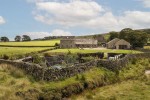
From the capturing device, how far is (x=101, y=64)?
41094 mm

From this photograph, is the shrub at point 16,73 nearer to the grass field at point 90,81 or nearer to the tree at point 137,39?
the grass field at point 90,81

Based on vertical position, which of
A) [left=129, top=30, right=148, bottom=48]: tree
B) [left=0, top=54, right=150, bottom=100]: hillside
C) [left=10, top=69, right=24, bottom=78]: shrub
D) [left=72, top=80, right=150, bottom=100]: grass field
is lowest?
[left=72, top=80, right=150, bottom=100]: grass field

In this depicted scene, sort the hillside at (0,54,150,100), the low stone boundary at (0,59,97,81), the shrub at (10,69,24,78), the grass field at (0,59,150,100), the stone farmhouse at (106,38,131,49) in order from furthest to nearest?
the stone farmhouse at (106,38,131,49) < the shrub at (10,69,24,78) < the low stone boundary at (0,59,97,81) < the grass field at (0,59,150,100) < the hillside at (0,54,150,100)

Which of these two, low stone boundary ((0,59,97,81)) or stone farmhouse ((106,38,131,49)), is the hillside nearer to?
low stone boundary ((0,59,97,81))

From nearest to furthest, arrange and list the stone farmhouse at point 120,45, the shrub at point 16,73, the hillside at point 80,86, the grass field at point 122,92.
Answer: the hillside at point 80,86, the shrub at point 16,73, the grass field at point 122,92, the stone farmhouse at point 120,45

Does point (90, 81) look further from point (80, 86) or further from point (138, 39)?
point (138, 39)

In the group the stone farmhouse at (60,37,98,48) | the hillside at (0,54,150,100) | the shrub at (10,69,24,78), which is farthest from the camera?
the stone farmhouse at (60,37,98,48)

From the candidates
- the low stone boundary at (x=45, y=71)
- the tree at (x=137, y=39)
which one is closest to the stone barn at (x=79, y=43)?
the tree at (x=137, y=39)

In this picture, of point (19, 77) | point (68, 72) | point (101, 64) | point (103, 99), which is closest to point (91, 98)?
point (103, 99)

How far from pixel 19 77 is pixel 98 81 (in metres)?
8.93

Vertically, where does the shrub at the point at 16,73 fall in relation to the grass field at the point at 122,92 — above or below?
above

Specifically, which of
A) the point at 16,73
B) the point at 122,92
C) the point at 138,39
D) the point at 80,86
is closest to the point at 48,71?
the point at 16,73

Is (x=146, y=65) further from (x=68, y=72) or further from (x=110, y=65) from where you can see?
(x=68, y=72)

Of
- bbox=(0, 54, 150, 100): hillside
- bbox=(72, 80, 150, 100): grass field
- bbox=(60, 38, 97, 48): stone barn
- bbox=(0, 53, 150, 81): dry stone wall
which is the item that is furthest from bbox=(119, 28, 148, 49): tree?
bbox=(0, 53, 150, 81): dry stone wall
